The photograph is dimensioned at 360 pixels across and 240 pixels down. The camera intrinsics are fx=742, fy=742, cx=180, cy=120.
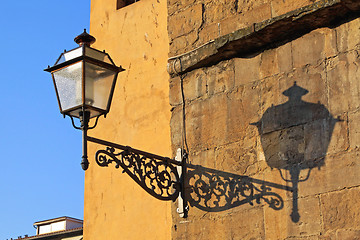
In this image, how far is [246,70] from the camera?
17.8 ft

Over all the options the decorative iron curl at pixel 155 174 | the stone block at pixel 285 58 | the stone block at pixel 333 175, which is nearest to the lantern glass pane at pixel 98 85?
the decorative iron curl at pixel 155 174

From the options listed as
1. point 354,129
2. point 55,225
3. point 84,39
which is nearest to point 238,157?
point 354,129

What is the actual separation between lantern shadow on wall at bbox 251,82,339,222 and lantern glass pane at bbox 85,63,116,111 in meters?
1.10

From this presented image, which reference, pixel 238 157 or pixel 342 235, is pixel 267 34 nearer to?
pixel 238 157

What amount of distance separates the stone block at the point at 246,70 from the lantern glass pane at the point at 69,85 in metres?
1.16

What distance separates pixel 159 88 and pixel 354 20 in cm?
189

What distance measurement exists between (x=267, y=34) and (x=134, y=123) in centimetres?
156

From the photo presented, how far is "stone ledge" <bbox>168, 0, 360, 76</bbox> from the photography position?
16.1ft

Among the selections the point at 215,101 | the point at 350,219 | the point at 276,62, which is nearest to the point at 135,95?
the point at 215,101

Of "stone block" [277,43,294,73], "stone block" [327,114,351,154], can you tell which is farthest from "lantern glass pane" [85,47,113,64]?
"stone block" [327,114,351,154]

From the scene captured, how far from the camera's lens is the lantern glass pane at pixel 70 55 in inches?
205

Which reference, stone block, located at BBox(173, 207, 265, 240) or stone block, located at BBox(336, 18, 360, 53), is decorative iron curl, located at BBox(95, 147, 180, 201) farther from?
stone block, located at BBox(336, 18, 360, 53)

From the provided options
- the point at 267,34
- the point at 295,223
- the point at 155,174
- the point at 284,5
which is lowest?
the point at 295,223

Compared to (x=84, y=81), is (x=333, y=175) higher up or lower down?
lower down
